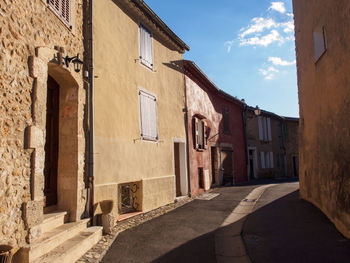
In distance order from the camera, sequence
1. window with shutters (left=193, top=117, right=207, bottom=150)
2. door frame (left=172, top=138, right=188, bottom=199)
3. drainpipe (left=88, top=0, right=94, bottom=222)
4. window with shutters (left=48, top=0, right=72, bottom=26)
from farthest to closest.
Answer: window with shutters (left=193, top=117, right=207, bottom=150) < door frame (left=172, top=138, right=188, bottom=199) < drainpipe (left=88, top=0, right=94, bottom=222) < window with shutters (left=48, top=0, right=72, bottom=26)

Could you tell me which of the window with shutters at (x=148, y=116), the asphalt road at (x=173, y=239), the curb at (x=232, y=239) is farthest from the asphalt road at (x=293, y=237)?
the window with shutters at (x=148, y=116)

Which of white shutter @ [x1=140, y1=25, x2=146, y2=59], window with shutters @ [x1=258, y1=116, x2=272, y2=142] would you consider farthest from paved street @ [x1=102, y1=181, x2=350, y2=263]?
window with shutters @ [x1=258, y1=116, x2=272, y2=142]

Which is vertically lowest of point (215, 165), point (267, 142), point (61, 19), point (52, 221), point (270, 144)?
point (52, 221)

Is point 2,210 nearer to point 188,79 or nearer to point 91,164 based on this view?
point 91,164

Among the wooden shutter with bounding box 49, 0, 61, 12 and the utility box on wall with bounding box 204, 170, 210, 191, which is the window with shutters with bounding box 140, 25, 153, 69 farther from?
the utility box on wall with bounding box 204, 170, 210, 191

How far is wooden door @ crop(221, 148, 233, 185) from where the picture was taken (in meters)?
14.8

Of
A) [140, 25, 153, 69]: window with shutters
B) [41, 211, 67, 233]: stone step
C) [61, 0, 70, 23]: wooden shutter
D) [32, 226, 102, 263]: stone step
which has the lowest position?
[32, 226, 102, 263]: stone step

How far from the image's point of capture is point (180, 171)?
416 inches

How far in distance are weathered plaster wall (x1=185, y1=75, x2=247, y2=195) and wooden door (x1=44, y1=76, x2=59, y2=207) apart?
20.3 ft

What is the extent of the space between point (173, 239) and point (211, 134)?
29.4 ft

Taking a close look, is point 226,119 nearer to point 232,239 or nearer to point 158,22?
point 158,22

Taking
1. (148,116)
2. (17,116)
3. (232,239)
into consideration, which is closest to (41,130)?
(17,116)

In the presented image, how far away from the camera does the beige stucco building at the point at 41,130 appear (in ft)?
11.9

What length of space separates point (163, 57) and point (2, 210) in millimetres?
7425
